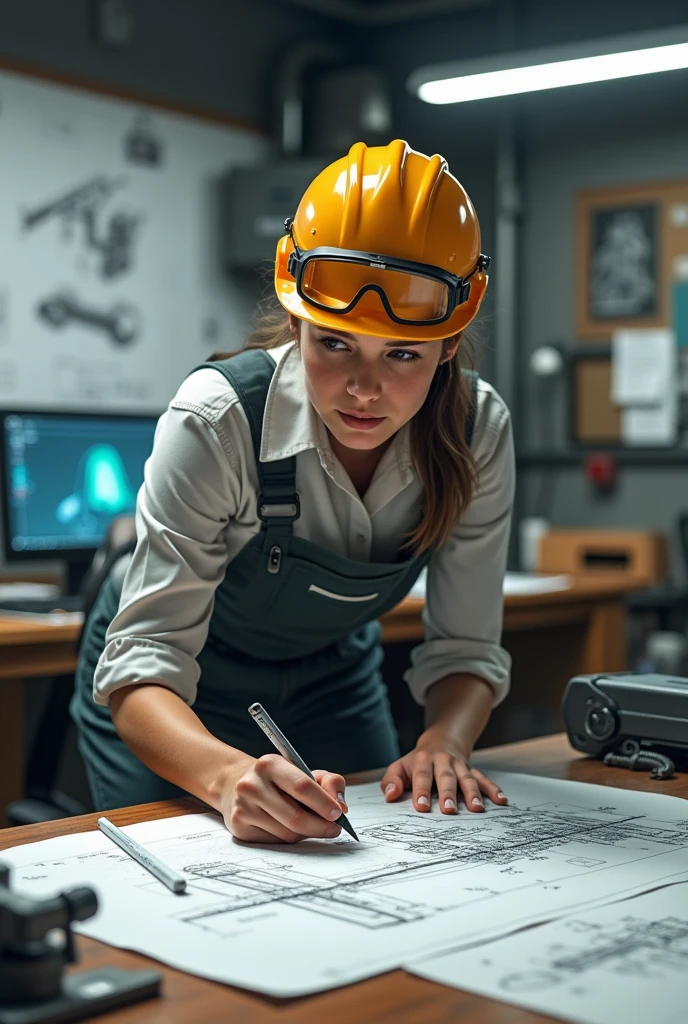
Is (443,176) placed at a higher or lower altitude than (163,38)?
lower

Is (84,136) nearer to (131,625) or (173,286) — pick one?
(173,286)

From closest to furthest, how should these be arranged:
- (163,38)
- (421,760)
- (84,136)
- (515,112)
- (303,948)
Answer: (303,948)
(421,760)
(84,136)
(163,38)
(515,112)

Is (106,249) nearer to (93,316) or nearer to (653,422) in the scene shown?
(93,316)

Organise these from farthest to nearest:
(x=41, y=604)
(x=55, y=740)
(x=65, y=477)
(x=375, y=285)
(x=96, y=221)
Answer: (x=96, y=221) < (x=65, y=477) < (x=41, y=604) < (x=55, y=740) < (x=375, y=285)

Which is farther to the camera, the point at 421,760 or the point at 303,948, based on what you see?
the point at 421,760

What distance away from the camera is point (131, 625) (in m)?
1.29

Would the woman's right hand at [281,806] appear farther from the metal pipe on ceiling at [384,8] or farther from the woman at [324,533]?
the metal pipe on ceiling at [384,8]

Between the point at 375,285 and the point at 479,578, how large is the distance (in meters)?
0.43

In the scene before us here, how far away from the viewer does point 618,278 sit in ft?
14.7

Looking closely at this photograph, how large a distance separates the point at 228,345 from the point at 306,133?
89 centimetres

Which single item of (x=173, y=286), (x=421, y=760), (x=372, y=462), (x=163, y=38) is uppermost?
(x=163, y=38)

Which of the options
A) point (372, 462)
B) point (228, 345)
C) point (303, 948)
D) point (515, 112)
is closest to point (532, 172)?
point (515, 112)

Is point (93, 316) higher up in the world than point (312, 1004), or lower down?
higher up

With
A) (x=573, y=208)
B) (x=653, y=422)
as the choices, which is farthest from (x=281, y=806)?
(x=573, y=208)
